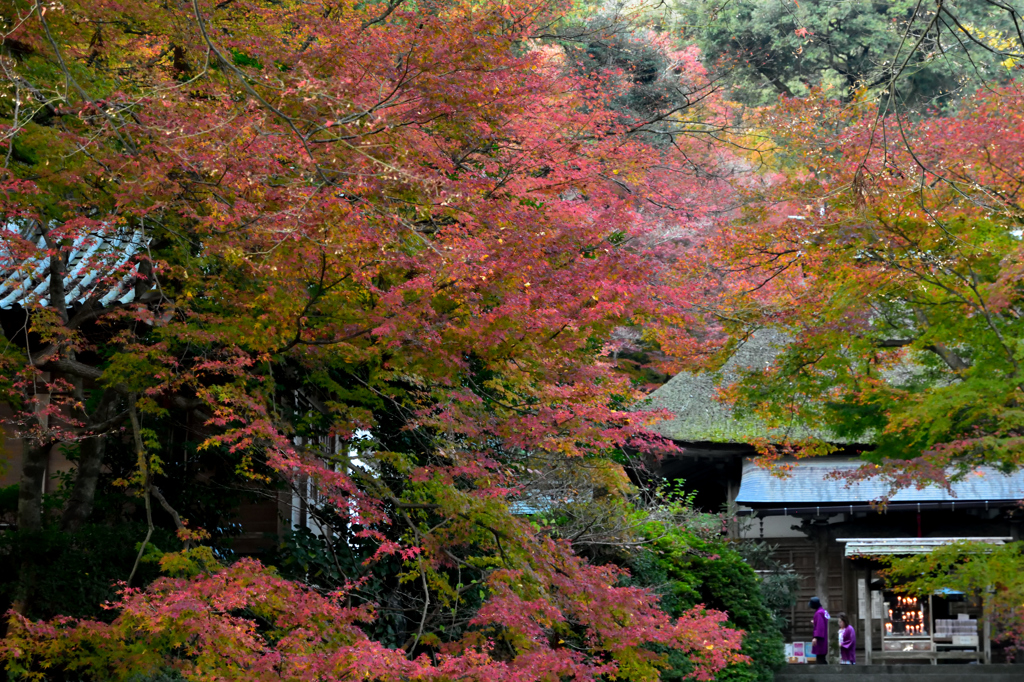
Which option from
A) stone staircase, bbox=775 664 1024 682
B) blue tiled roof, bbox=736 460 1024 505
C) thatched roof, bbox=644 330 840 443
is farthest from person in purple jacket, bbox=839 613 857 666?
thatched roof, bbox=644 330 840 443

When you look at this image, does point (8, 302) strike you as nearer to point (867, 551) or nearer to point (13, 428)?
point (13, 428)

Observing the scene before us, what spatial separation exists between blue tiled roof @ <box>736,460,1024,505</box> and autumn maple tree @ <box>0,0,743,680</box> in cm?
842

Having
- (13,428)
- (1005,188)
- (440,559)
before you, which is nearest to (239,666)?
(440,559)

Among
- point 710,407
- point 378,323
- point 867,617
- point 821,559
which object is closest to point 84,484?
point 378,323

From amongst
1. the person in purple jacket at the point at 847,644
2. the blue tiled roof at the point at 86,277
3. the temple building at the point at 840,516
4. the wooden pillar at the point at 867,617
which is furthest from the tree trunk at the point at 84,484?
the wooden pillar at the point at 867,617

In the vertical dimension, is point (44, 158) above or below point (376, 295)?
above

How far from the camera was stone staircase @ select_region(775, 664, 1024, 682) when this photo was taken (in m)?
13.3

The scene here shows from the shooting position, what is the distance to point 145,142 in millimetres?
6031

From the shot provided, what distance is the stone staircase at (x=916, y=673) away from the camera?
1330 centimetres

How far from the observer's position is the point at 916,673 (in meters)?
13.6

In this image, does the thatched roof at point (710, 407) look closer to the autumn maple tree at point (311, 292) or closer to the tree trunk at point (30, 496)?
the autumn maple tree at point (311, 292)

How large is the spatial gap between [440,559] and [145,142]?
3.62 meters

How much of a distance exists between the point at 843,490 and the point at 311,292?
12.3 m

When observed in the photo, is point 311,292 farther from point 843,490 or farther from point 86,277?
point 843,490
